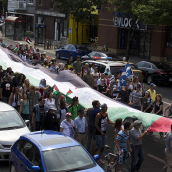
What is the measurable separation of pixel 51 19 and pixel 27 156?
4264cm

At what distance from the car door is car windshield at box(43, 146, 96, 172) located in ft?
0.65

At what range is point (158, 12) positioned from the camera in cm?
2066

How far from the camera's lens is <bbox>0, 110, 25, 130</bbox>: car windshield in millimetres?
9141

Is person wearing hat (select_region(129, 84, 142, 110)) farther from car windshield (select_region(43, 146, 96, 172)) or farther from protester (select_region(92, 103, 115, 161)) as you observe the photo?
car windshield (select_region(43, 146, 96, 172))

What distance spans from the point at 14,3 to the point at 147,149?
1923 inches

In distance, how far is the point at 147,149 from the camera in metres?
10.1

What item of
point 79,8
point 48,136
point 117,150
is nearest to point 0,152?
point 48,136

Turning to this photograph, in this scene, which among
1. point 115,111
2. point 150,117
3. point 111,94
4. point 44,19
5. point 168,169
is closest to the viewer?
point 168,169

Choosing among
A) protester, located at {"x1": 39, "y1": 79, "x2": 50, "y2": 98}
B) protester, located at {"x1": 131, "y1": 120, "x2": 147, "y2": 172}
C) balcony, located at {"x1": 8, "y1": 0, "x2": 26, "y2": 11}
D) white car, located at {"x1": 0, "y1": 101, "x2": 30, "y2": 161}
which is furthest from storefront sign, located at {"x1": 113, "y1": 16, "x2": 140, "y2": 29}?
balcony, located at {"x1": 8, "y1": 0, "x2": 26, "y2": 11}

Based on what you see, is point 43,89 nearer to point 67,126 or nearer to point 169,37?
point 67,126

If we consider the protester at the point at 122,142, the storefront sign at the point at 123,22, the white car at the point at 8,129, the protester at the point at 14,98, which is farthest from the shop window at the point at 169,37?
the protester at the point at 122,142

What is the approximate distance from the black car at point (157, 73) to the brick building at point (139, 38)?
8.44 meters

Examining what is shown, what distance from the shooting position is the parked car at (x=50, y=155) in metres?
6.31

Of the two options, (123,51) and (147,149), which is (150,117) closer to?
(147,149)
